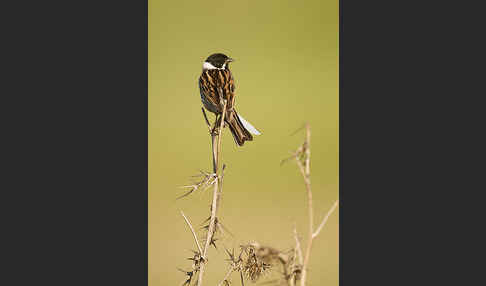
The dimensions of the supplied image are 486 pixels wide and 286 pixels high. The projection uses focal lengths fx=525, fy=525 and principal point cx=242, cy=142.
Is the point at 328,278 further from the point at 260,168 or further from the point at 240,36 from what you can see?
the point at 240,36

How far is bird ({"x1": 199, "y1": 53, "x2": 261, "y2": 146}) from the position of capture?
256 centimetres

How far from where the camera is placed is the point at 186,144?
3299 mm

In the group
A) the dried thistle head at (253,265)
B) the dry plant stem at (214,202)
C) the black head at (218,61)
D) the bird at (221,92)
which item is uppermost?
the black head at (218,61)

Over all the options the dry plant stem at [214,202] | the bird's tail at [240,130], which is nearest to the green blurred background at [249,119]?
the bird's tail at [240,130]

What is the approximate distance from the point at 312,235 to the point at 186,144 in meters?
1.78

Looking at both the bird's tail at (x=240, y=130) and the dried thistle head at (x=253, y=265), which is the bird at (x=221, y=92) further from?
the dried thistle head at (x=253, y=265)

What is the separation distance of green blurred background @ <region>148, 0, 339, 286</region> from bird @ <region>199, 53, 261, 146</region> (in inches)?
10.4

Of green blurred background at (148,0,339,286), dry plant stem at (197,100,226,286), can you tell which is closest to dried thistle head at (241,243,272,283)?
dry plant stem at (197,100,226,286)

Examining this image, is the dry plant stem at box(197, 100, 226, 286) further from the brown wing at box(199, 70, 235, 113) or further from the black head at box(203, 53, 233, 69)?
the black head at box(203, 53, 233, 69)

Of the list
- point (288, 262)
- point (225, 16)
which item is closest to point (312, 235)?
point (288, 262)

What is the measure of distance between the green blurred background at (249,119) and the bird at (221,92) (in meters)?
0.26

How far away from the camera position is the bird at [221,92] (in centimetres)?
256

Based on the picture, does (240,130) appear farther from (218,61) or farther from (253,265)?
(253,265)

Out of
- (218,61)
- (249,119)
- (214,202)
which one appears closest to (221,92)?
(218,61)
